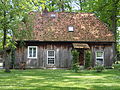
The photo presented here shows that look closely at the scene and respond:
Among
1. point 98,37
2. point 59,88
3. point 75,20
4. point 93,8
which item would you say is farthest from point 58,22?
point 59,88

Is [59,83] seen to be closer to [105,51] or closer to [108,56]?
[105,51]

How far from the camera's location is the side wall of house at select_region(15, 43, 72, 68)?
2595cm

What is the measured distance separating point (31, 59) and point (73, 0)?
18906mm

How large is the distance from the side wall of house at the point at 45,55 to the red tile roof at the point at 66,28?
89 cm

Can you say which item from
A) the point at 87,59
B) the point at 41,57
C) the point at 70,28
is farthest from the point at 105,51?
the point at 41,57

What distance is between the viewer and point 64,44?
26.5 m

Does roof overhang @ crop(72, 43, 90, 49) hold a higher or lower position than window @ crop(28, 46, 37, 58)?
higher

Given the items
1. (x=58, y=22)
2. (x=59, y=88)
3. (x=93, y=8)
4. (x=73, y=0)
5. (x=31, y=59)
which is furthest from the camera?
(x=73, y=0)

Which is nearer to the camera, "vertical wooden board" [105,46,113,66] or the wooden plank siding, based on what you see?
the wooden plank siding

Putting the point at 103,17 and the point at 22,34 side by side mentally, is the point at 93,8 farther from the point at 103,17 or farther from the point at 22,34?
the point at 22,34

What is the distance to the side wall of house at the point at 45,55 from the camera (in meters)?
26.0

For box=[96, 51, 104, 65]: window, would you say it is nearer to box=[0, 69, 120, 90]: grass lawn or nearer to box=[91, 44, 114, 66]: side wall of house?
box=[91, 44, 114, 66]: side wall of house

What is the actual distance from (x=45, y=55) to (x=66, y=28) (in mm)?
4584

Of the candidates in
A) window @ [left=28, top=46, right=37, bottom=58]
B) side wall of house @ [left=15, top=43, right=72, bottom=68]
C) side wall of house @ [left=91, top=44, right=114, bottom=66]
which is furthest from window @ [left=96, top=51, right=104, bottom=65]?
window @ [left=28, top=46, right=37, bottom=58]
